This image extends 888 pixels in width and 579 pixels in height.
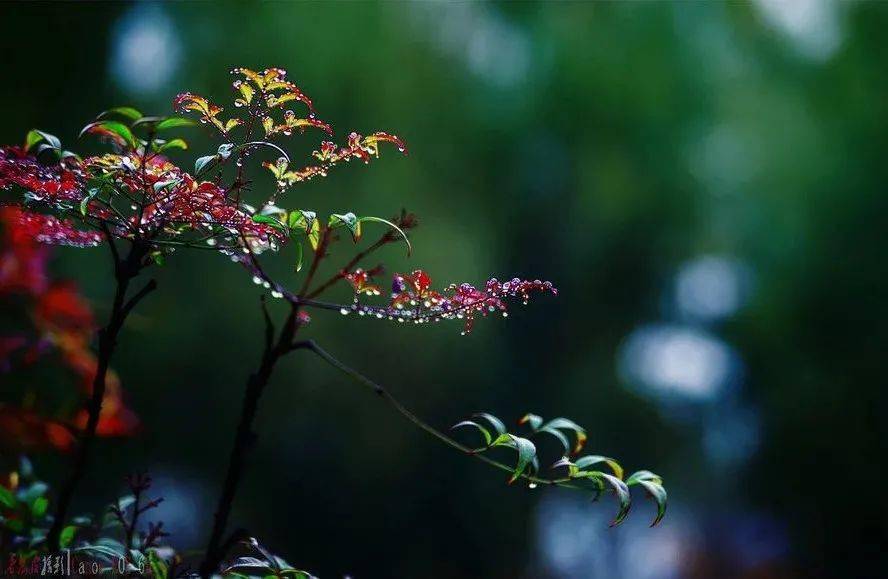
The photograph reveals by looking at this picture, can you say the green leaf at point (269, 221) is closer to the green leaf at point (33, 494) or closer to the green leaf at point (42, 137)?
the green leaf at point (42, 137)

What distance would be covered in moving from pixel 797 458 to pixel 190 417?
2.60 metres

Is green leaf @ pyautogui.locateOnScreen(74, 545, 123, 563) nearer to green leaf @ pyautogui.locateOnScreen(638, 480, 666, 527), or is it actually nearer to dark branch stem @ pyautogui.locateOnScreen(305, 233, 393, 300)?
dark branch stem @ pyautogui.locateOnScreen(305, 233, 393, 300)

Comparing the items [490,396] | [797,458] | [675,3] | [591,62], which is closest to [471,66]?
[591,62]

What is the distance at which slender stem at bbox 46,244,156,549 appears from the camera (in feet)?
1.70

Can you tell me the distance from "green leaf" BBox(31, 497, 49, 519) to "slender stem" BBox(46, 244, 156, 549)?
163 millimetres

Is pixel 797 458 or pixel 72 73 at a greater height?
pixel 72 73

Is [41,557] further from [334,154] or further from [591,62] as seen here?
[591,62]

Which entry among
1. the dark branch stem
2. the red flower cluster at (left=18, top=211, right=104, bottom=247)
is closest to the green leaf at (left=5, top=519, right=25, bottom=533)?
the red flower cluster at (left=18, top=211, right=104, bottom=247)

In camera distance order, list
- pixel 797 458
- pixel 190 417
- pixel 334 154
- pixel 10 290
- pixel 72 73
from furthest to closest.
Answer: pixel 797 458
pixel 190 417
pixel 72 73
pixel 10 290
pixel 334 154

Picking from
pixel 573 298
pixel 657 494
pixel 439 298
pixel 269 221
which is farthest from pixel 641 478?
pixel 573 298

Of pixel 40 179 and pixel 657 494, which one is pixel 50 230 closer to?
pixel 40 179

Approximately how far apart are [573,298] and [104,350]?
9.37 feet

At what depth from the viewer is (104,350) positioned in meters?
0.52

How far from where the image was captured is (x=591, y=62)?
3260 millimetres
